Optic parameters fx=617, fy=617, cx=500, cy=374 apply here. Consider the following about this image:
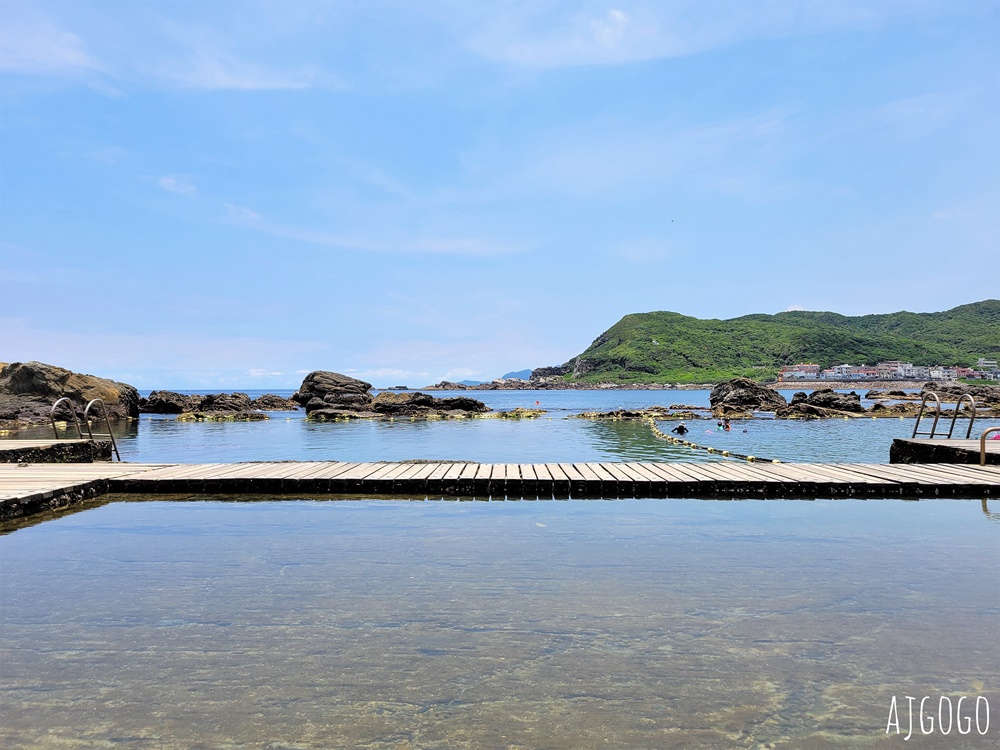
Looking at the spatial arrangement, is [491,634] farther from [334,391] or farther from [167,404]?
[167,404]

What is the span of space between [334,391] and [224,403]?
45.5 feet

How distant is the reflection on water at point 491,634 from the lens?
438cm

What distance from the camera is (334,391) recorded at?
269 feet

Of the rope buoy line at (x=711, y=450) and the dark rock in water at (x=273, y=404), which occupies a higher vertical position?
the dark rock in water at (x=273, y=404)

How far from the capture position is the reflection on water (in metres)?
4.38

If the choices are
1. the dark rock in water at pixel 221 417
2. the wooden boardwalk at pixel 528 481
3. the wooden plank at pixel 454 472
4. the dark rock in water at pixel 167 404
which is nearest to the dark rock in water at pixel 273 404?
the dark rock in water at pixel 167 404

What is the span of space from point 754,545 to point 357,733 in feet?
22.8

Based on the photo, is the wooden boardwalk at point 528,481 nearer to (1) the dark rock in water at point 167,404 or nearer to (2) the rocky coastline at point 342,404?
(2) the rocky coastline at point 342,404

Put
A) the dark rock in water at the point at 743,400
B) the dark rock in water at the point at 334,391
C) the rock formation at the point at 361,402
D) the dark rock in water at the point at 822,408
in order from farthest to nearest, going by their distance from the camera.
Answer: the dark rock in water at the point at 334,391 < the rock formation at the point at 361,402 < the dark rock in water at the point at 743,400 < the dark rock in water at the point at 822,408

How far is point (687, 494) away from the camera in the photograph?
1320 cm

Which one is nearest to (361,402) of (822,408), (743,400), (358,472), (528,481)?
(743,400)

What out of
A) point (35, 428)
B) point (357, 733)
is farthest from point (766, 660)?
point (35, 428)

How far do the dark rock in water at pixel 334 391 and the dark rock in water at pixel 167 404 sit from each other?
1401cm

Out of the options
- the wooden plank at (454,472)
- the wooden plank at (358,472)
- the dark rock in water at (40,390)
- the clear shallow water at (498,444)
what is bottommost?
the clear shallow water at (498,444)
